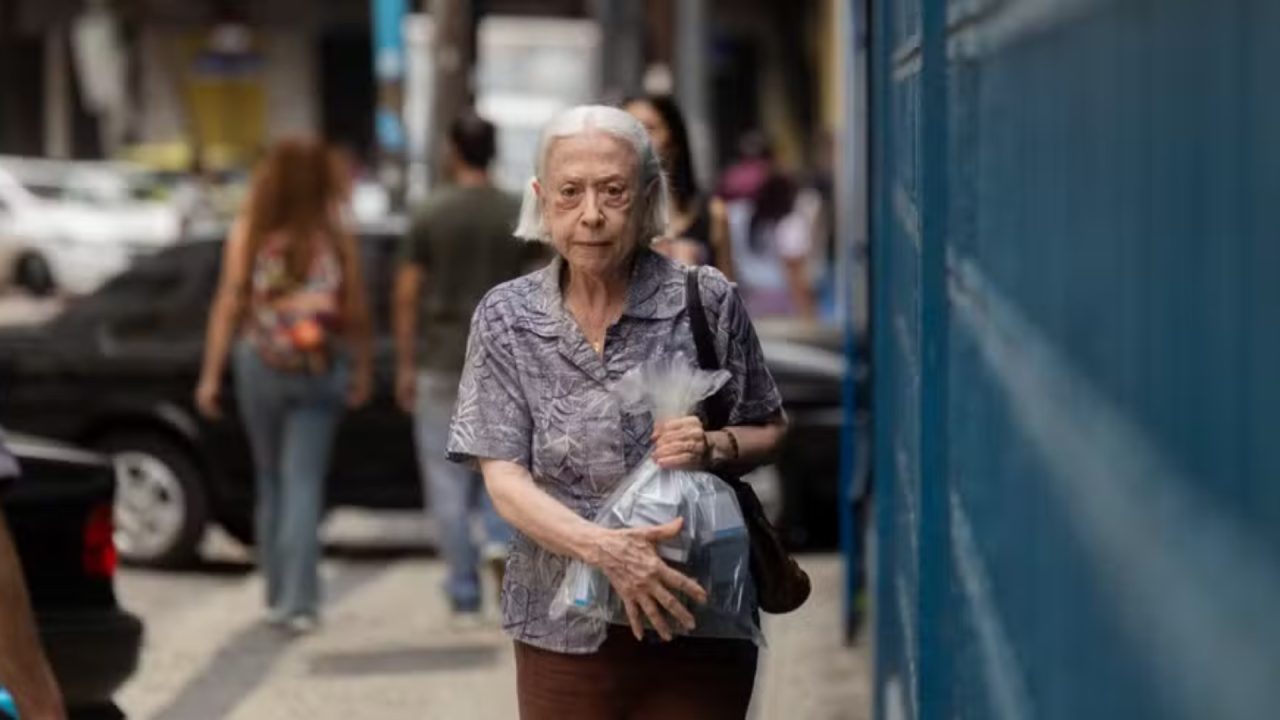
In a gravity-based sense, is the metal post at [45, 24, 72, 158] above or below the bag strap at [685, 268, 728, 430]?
below

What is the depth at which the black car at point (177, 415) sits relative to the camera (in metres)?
12.1

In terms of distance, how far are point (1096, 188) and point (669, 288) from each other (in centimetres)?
227

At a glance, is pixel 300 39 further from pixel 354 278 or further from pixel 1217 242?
pixel 1217 242

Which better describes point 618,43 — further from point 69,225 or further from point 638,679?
point 638,679

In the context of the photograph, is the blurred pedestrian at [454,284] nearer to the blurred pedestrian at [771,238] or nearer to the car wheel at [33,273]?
the blurred pedestrian at [771,238]

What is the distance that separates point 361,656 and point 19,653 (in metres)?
4.98

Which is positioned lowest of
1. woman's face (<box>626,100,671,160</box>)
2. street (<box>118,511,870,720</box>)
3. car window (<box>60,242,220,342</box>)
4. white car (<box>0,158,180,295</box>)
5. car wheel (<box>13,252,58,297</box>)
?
car wheel (<box>13,252,58,297</box>)

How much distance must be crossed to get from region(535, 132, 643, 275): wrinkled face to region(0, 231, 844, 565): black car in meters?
8.01

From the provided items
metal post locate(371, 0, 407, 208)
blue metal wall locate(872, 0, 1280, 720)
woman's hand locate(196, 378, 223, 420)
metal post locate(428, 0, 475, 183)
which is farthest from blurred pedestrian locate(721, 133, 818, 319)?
blue metal wall locate(872, 0, 1280, 720)

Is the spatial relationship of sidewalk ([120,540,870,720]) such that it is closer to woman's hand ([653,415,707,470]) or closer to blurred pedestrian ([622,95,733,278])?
blurred pedestrian ([622,95,733,278])

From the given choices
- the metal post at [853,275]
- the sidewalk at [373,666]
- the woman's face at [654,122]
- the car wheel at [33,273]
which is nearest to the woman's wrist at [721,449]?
the woman's face at [654,122]

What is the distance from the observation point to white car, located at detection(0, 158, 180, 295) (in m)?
34.7

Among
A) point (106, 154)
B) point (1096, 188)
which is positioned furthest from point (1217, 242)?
point (106, 154)

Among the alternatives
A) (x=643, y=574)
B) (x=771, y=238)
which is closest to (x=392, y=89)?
(x=771, y=238)
